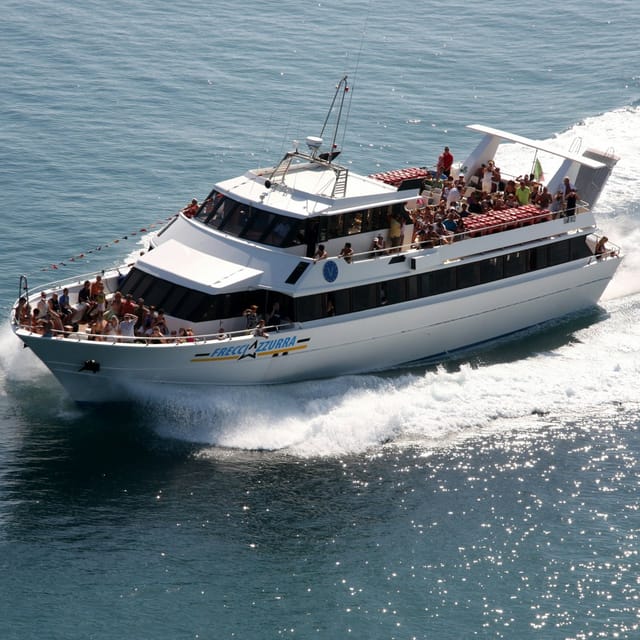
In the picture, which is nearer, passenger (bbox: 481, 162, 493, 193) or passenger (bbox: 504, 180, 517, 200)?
passenger (bbox: 504, 180, 517, 200)

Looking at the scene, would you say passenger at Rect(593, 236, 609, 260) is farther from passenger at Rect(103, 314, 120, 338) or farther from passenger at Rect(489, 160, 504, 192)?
passenger at Rect(103, 314, 120, 338)

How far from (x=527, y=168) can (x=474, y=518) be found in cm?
2134

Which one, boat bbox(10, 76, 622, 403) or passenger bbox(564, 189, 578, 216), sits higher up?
passenger bbox(564, 189, 578, 216)

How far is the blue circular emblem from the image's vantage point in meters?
29.4

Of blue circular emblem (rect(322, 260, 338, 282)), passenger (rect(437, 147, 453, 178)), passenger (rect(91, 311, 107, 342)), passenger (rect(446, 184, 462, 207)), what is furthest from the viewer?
passenger (rect(437, 147, 453, 178))

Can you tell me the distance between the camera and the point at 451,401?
30.2 m

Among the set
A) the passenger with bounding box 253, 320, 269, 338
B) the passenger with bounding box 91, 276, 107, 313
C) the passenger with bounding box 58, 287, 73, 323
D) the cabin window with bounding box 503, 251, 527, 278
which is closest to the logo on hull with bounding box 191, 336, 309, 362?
the passenger with bounding box 253, 320, 269, 338

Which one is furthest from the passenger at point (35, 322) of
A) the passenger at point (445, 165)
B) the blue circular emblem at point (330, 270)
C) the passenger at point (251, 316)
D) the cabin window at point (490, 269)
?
the passenger at point (445, 165)

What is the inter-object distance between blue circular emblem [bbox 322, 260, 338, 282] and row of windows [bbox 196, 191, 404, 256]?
55 cm

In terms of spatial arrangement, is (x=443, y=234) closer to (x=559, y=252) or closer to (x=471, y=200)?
(x=471, y=200)

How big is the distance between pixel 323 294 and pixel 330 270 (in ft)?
2.10

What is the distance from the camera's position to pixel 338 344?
3030 centimetres

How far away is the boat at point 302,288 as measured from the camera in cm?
2833

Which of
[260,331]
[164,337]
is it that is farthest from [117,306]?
[260,331]
